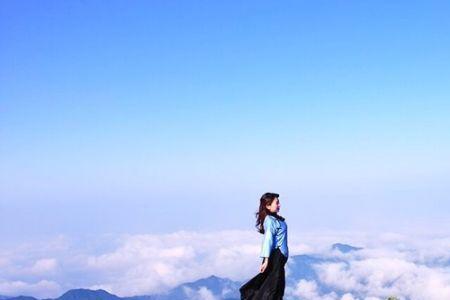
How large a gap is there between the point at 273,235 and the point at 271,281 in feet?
3.68

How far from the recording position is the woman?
11.1 meters

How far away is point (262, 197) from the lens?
11.0m

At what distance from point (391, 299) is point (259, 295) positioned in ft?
69.4

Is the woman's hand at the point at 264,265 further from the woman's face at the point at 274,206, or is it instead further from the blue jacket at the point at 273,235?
the woman's face at the point at 274,206

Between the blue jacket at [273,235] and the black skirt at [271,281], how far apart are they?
0.19 meters

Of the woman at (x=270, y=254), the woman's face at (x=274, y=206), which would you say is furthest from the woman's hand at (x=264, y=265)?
the woman's face at (x=274, y=206)

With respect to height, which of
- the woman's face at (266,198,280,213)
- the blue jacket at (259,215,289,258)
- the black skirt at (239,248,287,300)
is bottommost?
the black skirt at (239,248,287,300)

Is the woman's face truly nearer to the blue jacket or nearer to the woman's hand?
the blue jacket

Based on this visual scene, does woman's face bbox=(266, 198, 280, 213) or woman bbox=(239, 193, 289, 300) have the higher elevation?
woman's face bbox=(266, 198, 280, 213)

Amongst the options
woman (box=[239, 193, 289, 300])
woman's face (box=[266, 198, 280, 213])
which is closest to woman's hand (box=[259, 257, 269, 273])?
woman (box=[239, 193, 289, 300])

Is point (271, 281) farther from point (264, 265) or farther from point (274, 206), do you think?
point (274, 206)

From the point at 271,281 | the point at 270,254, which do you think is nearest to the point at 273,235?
the point at 270,254

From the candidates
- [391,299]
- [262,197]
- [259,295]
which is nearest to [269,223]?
[262,197]

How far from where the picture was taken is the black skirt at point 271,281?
11.4 metres
